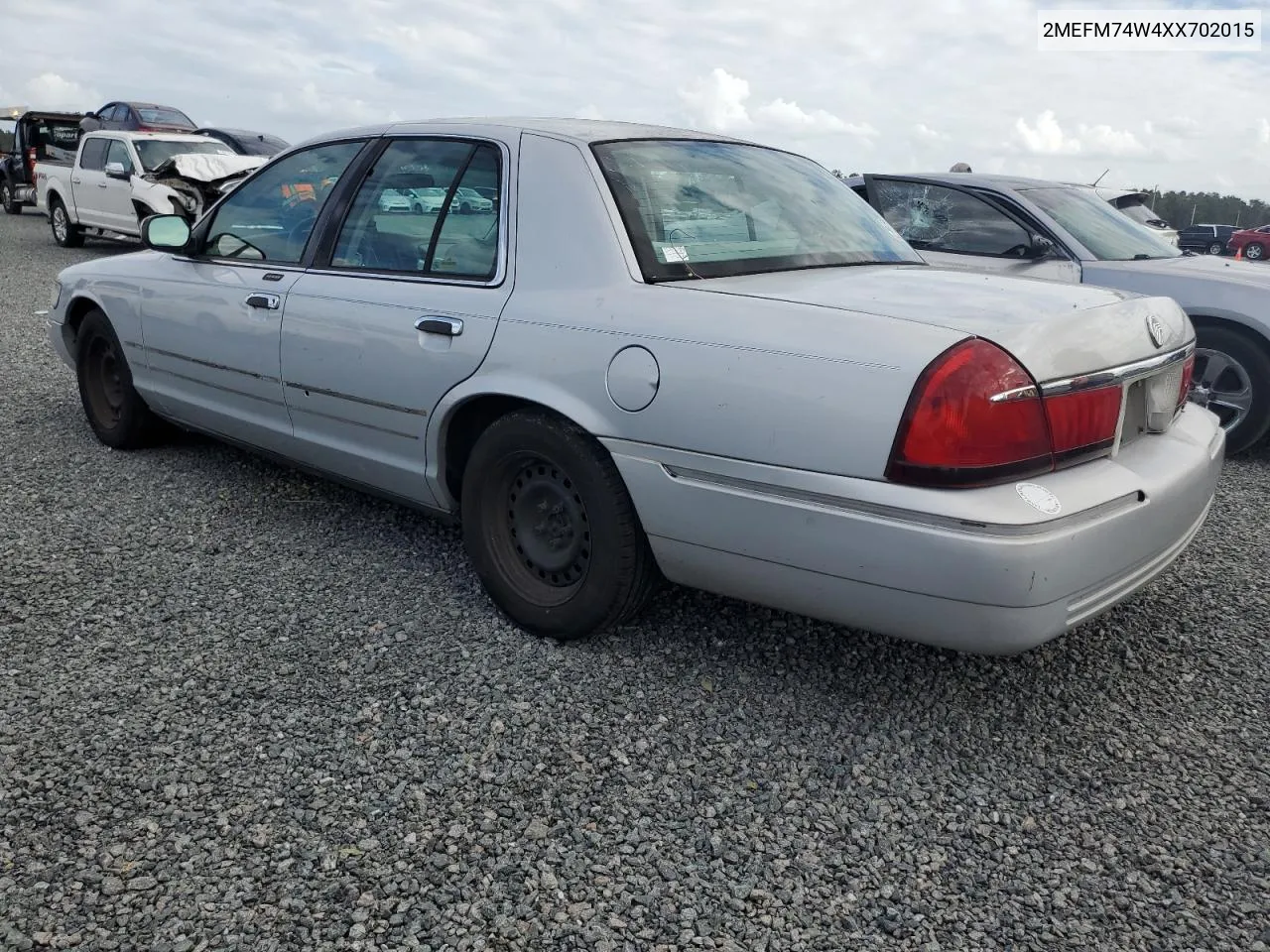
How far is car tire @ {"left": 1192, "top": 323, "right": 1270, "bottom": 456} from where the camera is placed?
5480 mm

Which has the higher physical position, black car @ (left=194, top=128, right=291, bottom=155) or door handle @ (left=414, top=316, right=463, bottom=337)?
black car @ (left=194, top=128, right=291, bottom=155)

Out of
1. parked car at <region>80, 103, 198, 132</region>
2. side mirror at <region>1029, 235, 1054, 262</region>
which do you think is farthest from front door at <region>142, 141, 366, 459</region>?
parked car at <region>80, 103, 198, 132</region>

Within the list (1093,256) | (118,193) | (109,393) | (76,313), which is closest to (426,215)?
(109,393)

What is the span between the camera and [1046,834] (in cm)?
229

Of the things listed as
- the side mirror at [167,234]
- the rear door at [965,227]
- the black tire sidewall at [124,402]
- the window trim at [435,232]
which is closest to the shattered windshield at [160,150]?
the black tire sidewall at [124,402]

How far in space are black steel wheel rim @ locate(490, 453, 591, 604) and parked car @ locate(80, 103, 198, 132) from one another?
17.5m

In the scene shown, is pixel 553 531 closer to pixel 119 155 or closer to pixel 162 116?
pixel 119 155

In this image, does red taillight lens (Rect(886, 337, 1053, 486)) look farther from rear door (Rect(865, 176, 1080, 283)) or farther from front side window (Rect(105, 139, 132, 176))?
front side window (Rect(105, 139, 132, 176))

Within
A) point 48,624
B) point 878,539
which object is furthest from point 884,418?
point 48,624

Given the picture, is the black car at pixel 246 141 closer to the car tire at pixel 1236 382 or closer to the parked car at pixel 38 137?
the parked car at pixel 38 137

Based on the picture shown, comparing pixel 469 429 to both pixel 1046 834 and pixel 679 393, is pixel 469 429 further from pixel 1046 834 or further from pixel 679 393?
pixel 1046 834

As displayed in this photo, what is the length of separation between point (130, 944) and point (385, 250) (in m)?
2.27

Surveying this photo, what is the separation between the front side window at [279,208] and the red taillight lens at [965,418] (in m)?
2.42

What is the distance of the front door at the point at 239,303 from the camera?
3820 mm
